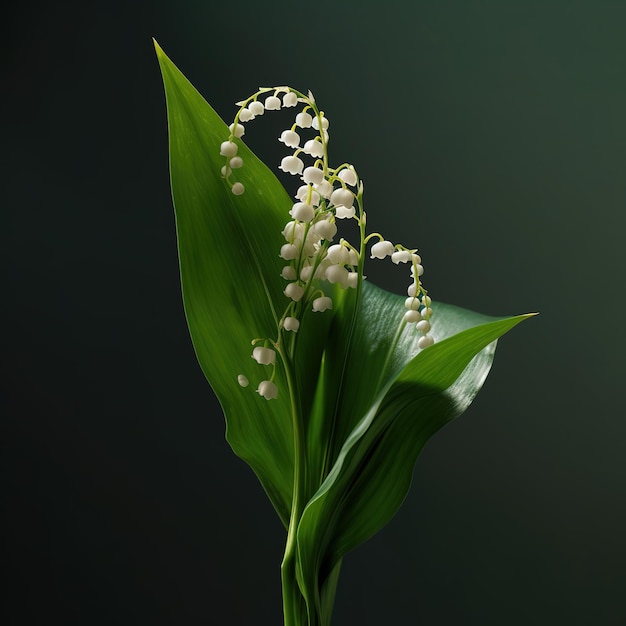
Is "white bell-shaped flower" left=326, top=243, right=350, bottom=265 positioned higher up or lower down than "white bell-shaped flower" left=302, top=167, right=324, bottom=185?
lower down

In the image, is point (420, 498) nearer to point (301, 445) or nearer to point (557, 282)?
point (557, 282)

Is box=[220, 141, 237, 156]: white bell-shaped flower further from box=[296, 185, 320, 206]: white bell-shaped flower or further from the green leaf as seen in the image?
the green leaf

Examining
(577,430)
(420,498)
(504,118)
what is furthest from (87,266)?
(577,430)

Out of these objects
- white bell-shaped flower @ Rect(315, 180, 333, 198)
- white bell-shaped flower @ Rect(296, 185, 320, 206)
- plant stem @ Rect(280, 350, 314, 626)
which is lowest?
plant stem @ Rect(280, 350, 314, 626)

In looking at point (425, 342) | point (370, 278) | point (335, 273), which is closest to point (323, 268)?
point (335, 273)

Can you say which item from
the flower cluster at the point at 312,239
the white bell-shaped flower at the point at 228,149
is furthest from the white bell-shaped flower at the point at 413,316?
the white bell-shaped flower at the point at 228,149

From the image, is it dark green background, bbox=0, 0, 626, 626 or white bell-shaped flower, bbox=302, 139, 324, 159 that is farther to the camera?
dark green background, bbox=0, 0, 626, 626

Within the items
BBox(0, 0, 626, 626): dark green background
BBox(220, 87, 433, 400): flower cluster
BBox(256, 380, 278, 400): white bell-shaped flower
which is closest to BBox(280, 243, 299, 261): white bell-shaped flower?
Answer: BBox(220, 87, 433, 400): flower cluster

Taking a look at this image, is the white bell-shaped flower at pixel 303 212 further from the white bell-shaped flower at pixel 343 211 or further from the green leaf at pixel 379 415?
the green leaf at pixel 379 415
